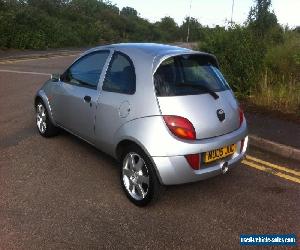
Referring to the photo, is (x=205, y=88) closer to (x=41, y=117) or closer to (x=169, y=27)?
(x=41, y=117)

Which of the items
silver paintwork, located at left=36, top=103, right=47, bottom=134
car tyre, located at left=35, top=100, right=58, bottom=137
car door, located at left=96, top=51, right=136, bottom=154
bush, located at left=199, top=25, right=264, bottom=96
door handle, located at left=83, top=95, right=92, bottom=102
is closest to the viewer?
car door, located at left=96, top=51, right=136, bottom=154

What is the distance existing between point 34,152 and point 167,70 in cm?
255

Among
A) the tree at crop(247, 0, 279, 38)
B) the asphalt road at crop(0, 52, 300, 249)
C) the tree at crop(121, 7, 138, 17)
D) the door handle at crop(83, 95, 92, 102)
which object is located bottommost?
the asphalt road at crop(0, 52, 300, 249)

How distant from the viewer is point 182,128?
388 cm

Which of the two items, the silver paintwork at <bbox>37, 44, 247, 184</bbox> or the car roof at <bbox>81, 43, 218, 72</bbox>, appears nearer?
the silver paintwork at <bbox>37, 44, 247, 184</bbox>

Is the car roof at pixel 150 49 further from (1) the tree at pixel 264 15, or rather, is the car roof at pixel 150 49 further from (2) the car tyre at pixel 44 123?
(1) the tree at pixel 264 15

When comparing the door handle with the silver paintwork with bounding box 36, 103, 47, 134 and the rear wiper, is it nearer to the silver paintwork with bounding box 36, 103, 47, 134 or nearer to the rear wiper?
the rear wiper

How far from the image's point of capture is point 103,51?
496 cm

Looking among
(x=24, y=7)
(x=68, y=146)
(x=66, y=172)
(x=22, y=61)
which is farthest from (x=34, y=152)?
(x=24, y=7)

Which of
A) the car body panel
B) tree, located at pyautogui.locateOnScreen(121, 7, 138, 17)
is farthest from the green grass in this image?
tree, located at pyautogui.locateOnScreen(121, 7, 138, 17)

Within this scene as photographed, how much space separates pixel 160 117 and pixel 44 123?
9.59 ft

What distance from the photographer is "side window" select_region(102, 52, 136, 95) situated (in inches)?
170

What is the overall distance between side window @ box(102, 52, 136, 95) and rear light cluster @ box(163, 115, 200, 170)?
0.58 metres

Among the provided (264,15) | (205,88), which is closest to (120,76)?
(205,88)
